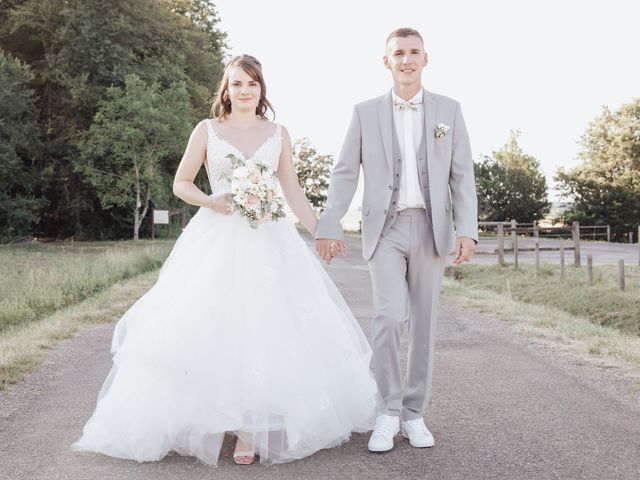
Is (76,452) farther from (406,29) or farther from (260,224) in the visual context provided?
(406,29)

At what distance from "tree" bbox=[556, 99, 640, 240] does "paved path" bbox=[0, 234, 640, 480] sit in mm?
50650

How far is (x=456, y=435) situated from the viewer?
440 centimetres

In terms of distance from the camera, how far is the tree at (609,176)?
5325cm

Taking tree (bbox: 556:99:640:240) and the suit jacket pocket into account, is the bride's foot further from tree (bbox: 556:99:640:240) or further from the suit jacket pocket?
tree (bbox: 556:99:640:240)

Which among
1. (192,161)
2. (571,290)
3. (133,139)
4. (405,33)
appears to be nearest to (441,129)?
(405,33)

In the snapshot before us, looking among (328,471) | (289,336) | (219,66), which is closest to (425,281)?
(289,336)

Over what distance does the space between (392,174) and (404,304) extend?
2.61 ft

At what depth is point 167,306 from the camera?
427cm

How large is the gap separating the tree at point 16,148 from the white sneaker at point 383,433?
30.3 m

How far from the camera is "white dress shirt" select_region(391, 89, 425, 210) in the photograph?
441 cm

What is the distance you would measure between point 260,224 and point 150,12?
3493 centimetres

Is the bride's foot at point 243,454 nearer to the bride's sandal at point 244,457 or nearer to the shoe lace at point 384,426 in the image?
the bride's sandal at point 244,457

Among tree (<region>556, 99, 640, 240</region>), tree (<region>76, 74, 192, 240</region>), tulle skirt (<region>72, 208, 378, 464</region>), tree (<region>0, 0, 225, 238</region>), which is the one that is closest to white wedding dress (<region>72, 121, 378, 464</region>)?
tulle skirt (<region>72, 208, 378, 464</region>)

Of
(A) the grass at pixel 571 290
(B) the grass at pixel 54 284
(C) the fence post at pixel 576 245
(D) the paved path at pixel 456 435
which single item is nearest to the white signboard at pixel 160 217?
(B) the grass at pixel 54 284
